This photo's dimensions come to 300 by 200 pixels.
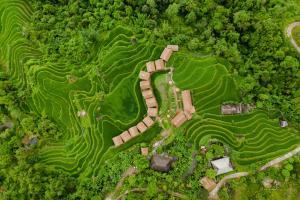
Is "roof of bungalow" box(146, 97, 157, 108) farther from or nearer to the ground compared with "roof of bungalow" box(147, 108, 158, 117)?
farther from the ground

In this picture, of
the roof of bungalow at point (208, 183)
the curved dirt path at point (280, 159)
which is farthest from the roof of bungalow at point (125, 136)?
the curved dirt path at point (280, 159)

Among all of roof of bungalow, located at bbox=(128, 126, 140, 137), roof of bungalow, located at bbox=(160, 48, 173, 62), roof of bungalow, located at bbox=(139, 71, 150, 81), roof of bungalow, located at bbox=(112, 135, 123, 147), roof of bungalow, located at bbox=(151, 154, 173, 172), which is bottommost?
roof of bungalow, located at bbox=(151, 154, 173, 172)

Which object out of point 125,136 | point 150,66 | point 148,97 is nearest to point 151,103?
point 148,97

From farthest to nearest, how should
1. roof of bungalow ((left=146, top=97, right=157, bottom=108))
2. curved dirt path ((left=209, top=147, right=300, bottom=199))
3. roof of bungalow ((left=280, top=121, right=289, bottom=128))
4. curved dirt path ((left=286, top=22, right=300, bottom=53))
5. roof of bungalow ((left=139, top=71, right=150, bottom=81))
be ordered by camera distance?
curved dirt path ((left=286, top=22, right=300, bottom=53)), roof of bungalow ((left=139, top=71, right=150, bottom=81)), roof of bungalow ((left=146, top=97, right=157, bottom=108)), roof of bungalow ((left=280, top=121, right=289, bottom=128)), curved dirt path ((left=209, top=147, right=300, bottom=199))

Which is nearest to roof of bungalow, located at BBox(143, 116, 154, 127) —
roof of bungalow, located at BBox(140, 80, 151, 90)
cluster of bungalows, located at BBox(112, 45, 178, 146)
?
cluster of bungalows, located at BBox(112, 45, 178, 146)

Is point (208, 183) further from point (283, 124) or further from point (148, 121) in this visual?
point (283, 124)

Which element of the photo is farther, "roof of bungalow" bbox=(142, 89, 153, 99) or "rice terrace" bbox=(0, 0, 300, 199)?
"roof of bungalow" bbox=(142, 89, 153, 99)

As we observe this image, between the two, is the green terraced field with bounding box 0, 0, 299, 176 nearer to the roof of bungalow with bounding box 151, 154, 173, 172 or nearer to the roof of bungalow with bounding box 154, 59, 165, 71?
the roof of bungalow with bounding box 154, 59, 165, 71

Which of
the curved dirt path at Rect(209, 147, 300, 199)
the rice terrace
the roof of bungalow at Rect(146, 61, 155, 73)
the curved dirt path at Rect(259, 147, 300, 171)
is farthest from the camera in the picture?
the roof of bungalow at Rect(146, 61, 155, 73)
